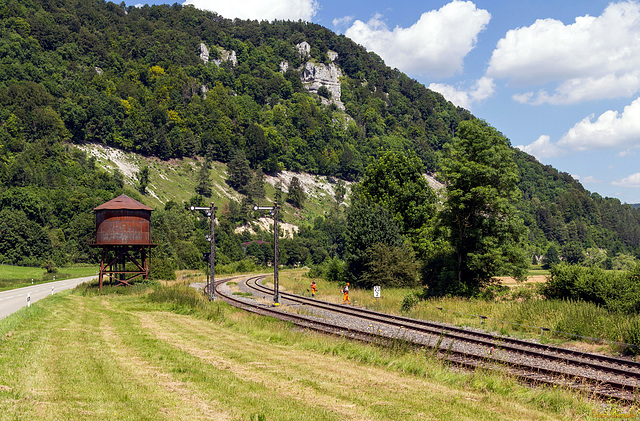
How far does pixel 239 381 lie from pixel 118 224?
127 ft

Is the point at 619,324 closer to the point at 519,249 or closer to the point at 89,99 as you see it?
the point at 519,249

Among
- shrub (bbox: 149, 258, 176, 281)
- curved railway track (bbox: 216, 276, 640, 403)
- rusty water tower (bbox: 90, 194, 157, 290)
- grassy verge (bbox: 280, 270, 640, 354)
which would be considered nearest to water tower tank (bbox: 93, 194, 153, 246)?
rusty water tower (bbox: 90, 194, 157, 290)

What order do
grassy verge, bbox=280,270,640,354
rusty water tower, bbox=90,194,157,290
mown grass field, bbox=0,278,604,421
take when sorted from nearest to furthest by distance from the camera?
mown grass field, bbox=0,278,604,421 < grassy verge, bbox=280,270,640,354 < rusty water tower, bbox=90,194,157,290

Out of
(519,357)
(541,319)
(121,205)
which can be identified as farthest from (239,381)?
(121,205)

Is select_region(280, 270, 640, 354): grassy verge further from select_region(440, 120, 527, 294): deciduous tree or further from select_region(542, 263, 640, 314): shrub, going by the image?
select_region(440, 120, 527, 294): deciduous tree

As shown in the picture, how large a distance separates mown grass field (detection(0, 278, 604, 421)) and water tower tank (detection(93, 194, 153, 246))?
91.1 feet

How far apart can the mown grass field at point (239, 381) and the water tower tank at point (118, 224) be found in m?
27.8

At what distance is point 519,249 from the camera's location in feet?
119

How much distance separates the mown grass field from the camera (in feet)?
31.2

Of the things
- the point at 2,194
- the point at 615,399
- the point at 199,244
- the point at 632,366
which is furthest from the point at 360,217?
the point at 2,194

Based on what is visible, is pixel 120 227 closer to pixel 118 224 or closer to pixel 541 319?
pixel 118 224

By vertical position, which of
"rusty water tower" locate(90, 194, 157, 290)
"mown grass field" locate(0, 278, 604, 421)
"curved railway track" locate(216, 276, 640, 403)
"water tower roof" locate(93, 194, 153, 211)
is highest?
"water tower roof" locate(93, 194, 153, 211)

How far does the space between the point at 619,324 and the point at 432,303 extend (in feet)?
47.5

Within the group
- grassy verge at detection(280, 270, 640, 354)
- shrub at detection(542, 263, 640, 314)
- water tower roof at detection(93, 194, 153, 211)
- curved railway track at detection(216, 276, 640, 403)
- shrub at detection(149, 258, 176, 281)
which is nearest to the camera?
curved railway track at detection(216, 276, 640, 403)
